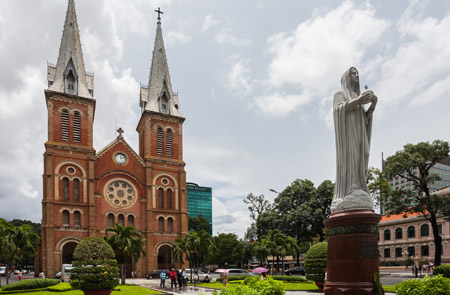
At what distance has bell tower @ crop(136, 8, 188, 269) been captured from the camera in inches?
1873

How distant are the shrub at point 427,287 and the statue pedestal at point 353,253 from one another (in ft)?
6.77

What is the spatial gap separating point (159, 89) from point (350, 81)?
152ft

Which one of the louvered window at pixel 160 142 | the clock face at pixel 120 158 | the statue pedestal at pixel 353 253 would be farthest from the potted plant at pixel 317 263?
the louvered window at pixel 160 142

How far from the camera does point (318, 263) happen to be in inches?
752

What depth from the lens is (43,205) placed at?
4125 cm

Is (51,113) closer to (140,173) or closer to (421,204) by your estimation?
(140,173)

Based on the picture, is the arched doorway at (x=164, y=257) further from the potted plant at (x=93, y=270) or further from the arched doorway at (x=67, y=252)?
the potted plant at (x=93, y=270)

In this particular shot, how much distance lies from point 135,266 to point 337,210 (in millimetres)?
39425

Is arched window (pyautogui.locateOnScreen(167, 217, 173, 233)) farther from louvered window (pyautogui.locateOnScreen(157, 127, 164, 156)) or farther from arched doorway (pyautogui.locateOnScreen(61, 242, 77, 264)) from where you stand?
arched doorway (pyautogui.locateOnScreen(61, 242, 77, 264))

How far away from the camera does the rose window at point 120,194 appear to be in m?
46.1

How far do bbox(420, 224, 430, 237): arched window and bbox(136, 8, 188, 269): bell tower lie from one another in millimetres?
28905

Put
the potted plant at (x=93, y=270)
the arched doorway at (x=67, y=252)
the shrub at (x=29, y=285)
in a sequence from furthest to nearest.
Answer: the arched doorway at (x=67, y=252)
the shrub at (x=29, y=285)
the potted plant at (x=93, y=270)

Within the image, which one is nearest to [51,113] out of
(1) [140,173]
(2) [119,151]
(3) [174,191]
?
(2) [119,151]

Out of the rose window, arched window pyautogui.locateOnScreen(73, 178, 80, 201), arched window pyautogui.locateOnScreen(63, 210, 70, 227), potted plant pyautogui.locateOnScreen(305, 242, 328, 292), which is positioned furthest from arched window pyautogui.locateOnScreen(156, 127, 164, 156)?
potted plant pyautogui.locateOnScreen(305, 242, 328, 292)
